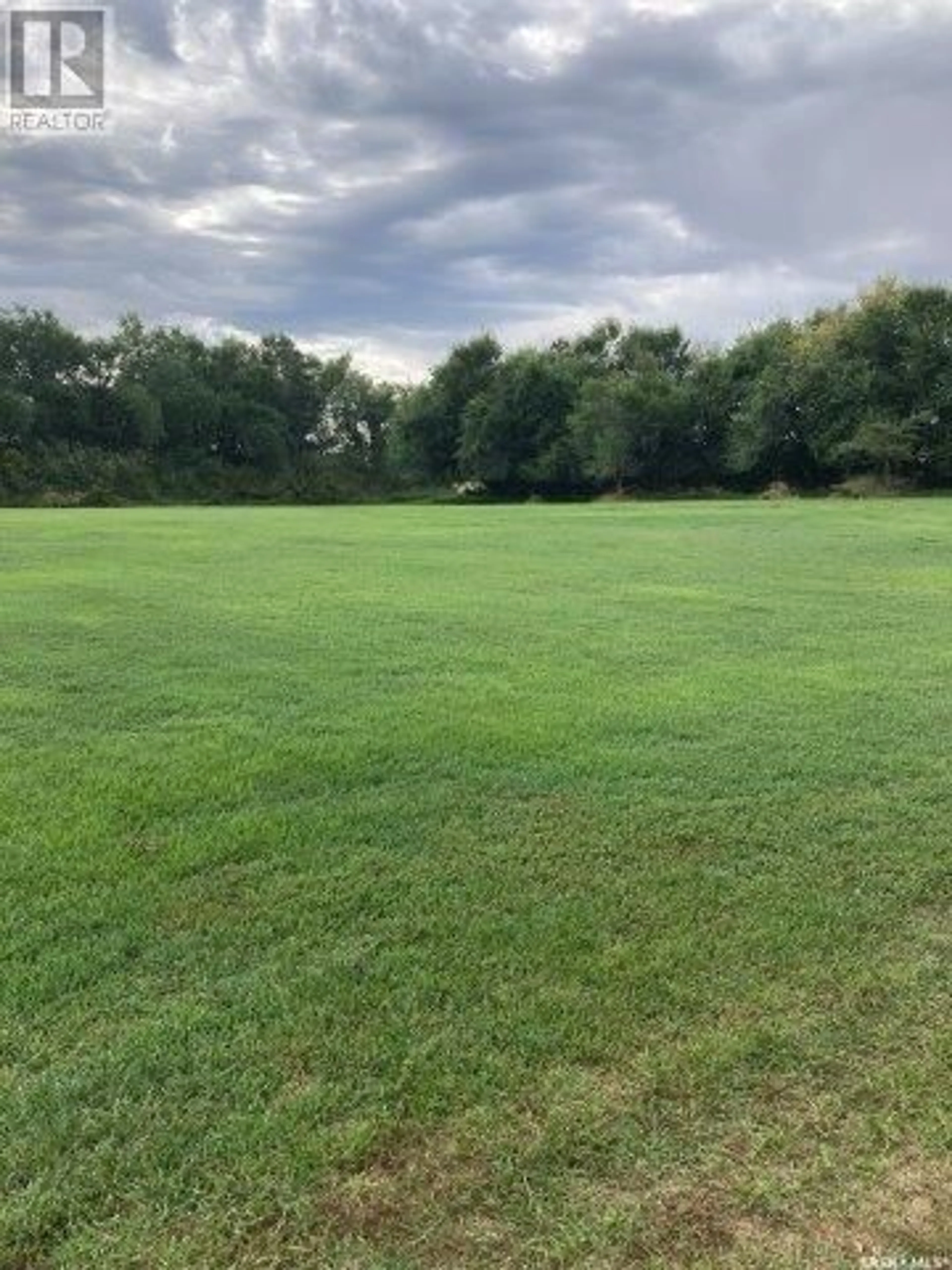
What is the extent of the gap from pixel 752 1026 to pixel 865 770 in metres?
2.47

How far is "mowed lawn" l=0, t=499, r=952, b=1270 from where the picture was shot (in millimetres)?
2387

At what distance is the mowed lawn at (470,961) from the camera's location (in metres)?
2.39

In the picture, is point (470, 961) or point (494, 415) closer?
point (470, 961)

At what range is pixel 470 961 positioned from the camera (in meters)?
3.38

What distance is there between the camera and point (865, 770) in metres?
5.21

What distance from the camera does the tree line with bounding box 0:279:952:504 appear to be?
142 feet

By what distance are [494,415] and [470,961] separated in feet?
173

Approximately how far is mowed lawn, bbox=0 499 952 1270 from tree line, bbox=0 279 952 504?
38589 millimetres

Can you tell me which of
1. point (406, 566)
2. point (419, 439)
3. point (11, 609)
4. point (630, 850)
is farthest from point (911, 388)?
point (630, 850)

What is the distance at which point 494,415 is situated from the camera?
54719 millimetres

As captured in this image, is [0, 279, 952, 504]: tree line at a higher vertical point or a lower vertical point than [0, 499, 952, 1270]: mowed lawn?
higher

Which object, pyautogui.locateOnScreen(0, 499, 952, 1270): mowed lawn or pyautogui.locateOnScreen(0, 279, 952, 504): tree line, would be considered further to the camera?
pyautogui.locateOnScreen(0, 279, 952, 504): tree line

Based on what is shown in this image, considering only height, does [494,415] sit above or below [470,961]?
above

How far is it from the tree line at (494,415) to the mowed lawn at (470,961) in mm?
38589
